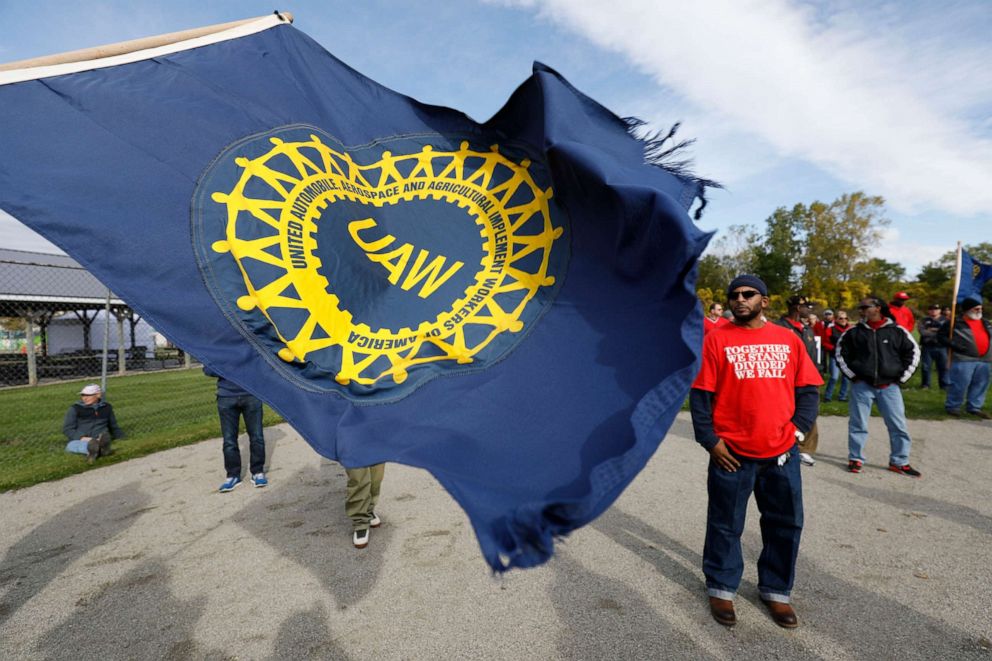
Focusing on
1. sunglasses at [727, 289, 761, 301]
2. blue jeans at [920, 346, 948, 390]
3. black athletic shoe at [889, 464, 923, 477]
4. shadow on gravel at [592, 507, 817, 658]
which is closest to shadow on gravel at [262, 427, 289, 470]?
shadow on gravel at [592, 507, 817, 658]

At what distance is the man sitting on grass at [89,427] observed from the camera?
6648 mm

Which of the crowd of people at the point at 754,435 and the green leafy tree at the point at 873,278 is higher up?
the green leafy tree at the point at 873,278

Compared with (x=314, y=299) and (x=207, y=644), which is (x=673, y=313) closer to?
(x=314, y=299)

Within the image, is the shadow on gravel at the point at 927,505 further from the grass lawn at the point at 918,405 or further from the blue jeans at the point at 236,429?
the blue jeans at the point at 236,429

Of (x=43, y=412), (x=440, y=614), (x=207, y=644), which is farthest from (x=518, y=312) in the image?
(x=43, y=412)

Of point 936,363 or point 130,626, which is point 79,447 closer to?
point 130,626

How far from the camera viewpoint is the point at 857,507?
466 centimetres

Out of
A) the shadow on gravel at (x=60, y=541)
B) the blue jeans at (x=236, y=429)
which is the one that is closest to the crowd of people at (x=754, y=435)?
the shadow on gravel at (x=60, y=541)

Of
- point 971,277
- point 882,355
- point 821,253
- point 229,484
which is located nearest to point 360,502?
point 229,484

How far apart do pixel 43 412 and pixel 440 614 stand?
1261 centimetres

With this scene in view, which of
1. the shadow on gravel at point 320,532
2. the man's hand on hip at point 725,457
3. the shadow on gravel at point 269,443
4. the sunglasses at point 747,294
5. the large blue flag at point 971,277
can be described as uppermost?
the large blue flag at point 971,277

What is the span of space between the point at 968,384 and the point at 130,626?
446 inches

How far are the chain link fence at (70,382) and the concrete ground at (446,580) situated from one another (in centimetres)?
175

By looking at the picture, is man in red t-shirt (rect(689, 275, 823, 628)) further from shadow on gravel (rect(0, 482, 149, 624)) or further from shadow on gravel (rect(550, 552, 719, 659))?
shadow on gravel (rect(0, 482, 149, 624))
